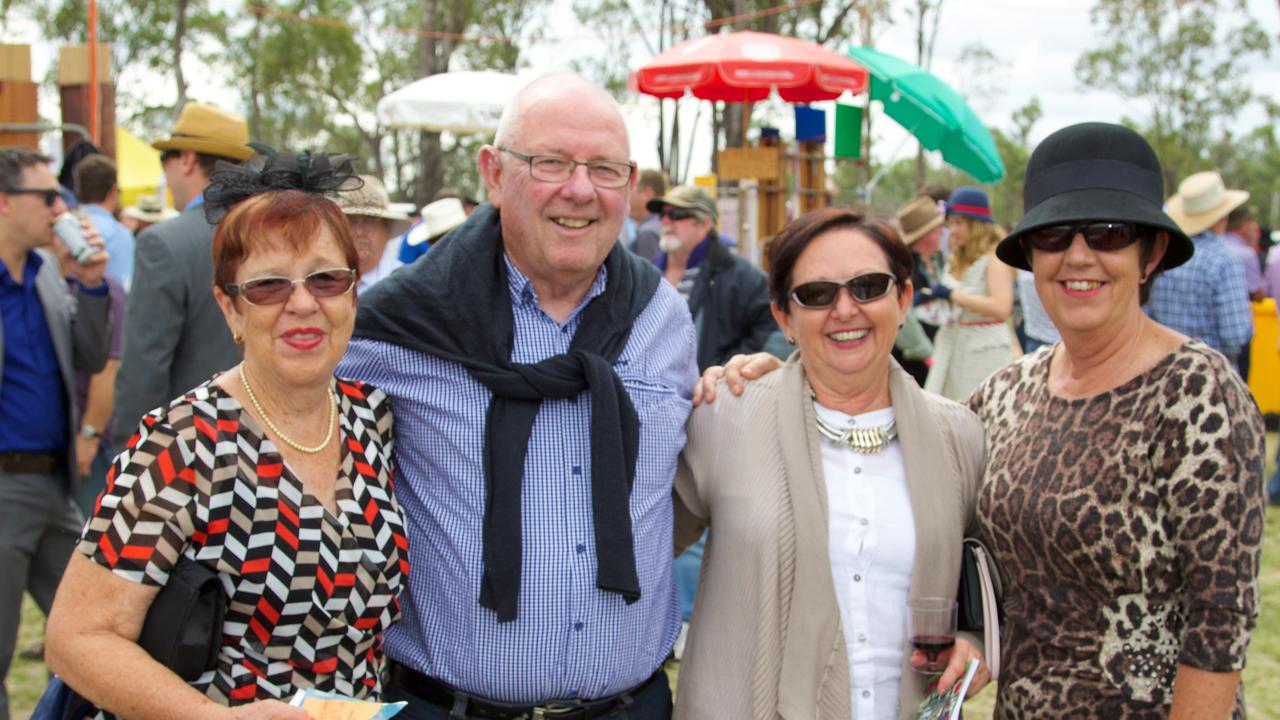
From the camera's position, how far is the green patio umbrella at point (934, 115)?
10.3 metres

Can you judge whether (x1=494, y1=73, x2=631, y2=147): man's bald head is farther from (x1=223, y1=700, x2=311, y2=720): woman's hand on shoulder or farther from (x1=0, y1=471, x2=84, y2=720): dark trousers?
(x1=0, y1=471, x2=84, y2=720): dark trousers

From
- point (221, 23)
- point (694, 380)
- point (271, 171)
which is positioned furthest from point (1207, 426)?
point (221, 23)

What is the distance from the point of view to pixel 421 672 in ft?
8.33

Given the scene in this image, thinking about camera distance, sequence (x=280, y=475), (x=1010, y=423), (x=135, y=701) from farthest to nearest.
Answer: (x=1010, y=423)
(x=280, y=475)
(x=135, y=701)

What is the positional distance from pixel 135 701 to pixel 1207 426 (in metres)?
2.22

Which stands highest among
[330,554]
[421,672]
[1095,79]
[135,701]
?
[1095,79]

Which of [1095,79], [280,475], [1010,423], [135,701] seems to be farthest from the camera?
[1095,79]

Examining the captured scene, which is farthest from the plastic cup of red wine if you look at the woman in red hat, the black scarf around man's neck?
the woman in red hat

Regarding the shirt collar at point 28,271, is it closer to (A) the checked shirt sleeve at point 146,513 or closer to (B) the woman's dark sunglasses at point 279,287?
(B) the woman's dark sunglasses at point 279,287

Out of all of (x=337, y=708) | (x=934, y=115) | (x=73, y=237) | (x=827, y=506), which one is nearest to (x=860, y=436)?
(x=827, y=506)

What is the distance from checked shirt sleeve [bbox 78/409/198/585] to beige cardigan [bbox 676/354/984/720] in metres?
1.22

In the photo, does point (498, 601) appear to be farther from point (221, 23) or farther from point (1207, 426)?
point (221, 23)

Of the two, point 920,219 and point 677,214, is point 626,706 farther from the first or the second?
point 920,219

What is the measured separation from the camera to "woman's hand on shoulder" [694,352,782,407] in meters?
2.82
